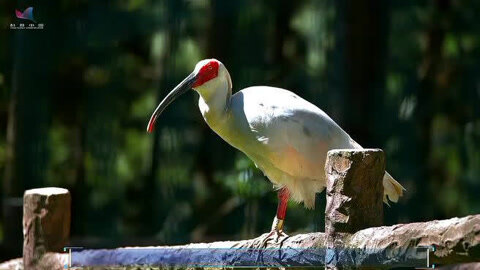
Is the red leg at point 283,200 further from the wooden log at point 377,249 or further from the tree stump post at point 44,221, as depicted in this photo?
the tree stump post at point 44,221

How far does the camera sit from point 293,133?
8.23ft

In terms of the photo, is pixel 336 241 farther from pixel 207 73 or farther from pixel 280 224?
pixel 207 73

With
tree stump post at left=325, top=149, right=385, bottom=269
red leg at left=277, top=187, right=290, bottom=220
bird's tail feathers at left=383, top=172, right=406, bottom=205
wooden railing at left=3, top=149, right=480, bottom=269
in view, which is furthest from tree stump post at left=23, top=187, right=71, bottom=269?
bird's tail feathers at left=383, top=172, right=406, bottom=205

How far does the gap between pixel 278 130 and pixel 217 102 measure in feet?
0.70

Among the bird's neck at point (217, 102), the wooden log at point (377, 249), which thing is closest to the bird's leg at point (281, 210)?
the wooden log at point (377, 249)

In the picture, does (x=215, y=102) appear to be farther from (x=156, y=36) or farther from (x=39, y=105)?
(x=156, y=36)

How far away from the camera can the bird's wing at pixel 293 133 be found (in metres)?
2.50

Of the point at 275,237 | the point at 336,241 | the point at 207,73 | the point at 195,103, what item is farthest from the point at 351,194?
the point at 195,103

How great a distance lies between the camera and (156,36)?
5.04 meters

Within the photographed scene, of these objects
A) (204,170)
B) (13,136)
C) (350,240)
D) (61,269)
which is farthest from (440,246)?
(204,170)

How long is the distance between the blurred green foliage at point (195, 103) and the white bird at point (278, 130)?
1.68 metres

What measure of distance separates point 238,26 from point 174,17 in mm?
357

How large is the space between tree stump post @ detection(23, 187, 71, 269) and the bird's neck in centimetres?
51

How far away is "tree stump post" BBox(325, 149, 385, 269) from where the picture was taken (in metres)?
1.89
